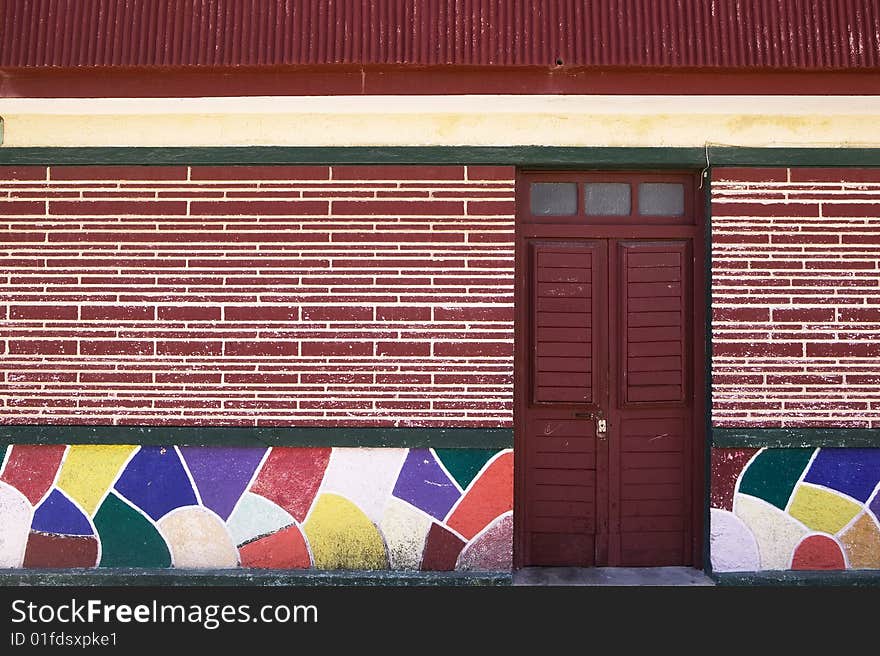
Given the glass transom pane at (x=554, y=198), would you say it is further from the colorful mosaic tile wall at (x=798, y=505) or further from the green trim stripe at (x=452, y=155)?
the colorful mosaic tile wall at (x=798, y=505)

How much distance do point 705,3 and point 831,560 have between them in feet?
11.8

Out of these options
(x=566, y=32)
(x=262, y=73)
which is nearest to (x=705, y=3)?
(x=566, y=32)

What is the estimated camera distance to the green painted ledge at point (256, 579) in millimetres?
5258

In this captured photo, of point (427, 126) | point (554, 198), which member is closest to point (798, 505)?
point (554, 198)

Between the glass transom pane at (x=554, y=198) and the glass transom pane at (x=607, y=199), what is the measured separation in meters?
0.09

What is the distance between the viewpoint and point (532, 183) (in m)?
5.55

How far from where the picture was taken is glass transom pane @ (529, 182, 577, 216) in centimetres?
556

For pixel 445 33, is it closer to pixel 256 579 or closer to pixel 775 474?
pixel 775 474

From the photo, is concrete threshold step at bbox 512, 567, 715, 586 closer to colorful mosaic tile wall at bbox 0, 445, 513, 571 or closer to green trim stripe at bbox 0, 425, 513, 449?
colorful mosaic tile wall at bbox 0, 445, 513, 571

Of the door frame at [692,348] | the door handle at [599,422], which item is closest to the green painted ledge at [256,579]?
the door frame at [692,348]

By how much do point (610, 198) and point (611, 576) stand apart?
2.49m

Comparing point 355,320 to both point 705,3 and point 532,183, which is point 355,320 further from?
point 705,3

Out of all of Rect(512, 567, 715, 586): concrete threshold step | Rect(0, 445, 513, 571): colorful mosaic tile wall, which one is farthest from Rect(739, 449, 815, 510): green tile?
Rect(0, 445, 513, 571): colorful mosaic tile wall

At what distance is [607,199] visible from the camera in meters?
5.56
